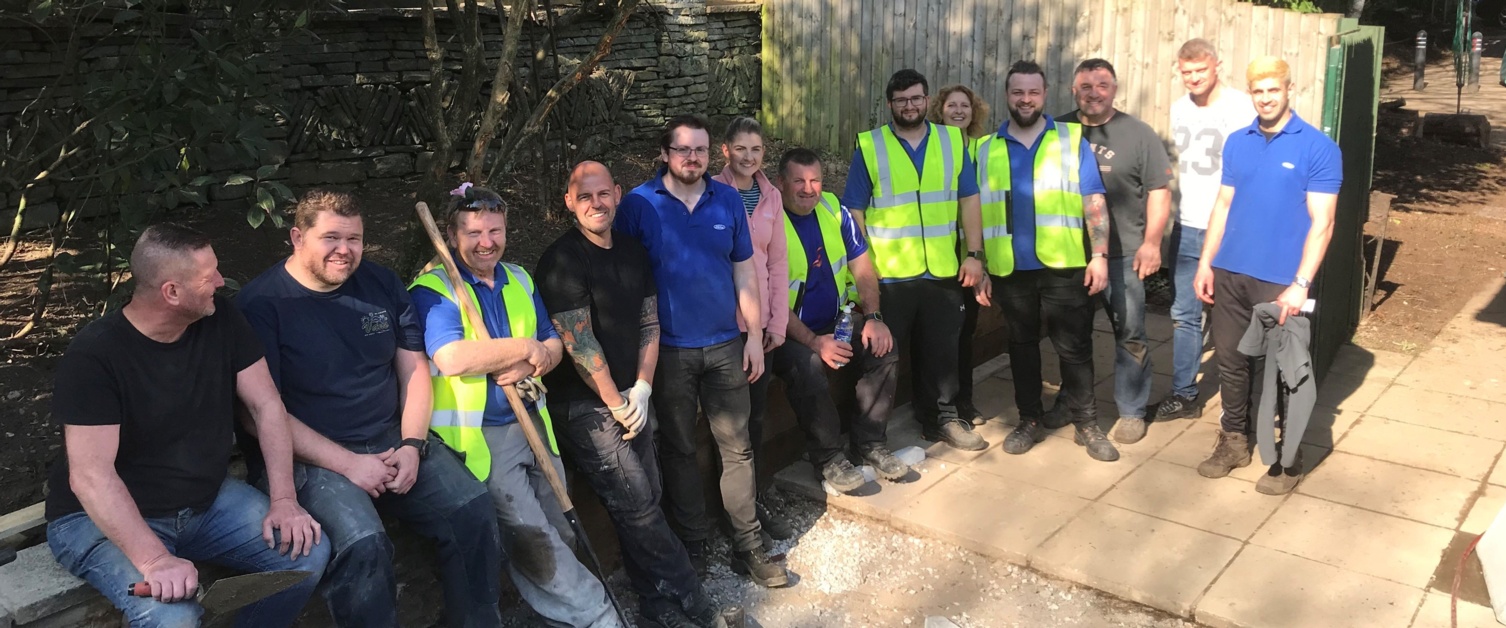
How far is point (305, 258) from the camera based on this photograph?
371 centimetres

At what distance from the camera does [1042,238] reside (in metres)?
5.59

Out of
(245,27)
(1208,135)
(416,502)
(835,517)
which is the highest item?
(245,27)

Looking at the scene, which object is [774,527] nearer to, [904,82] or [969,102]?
[904,82]

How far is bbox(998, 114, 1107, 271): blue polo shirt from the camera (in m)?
5.60

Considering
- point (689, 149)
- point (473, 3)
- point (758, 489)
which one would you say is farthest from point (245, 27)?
point (758, 489)

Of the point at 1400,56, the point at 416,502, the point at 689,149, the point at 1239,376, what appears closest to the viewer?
the point at 416,502

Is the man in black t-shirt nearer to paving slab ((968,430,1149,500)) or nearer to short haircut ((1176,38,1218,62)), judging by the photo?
paving slab ((968,430,1149,500))

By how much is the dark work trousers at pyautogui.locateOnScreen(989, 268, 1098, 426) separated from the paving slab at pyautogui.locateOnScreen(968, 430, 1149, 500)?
174mm

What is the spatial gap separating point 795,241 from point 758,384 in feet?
2.20

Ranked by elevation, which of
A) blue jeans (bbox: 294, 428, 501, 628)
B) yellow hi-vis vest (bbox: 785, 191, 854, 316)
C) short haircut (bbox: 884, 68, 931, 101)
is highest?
short haircut (bbox: 884, 68, 931, 101)

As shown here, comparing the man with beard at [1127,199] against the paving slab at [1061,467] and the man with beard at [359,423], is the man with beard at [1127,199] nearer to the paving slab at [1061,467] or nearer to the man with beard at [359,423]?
the paving slab at [1061,467]

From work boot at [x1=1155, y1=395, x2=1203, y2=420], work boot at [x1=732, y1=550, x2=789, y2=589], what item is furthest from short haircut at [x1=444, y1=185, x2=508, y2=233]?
work boot at [x1=1155, y1=395, x2=1203, y2=420]

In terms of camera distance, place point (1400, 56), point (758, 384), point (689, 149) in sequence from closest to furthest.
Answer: point (689, 149) → point (758, 384) → point (1400, 56)

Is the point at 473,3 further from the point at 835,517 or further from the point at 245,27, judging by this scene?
the point at 835,517
